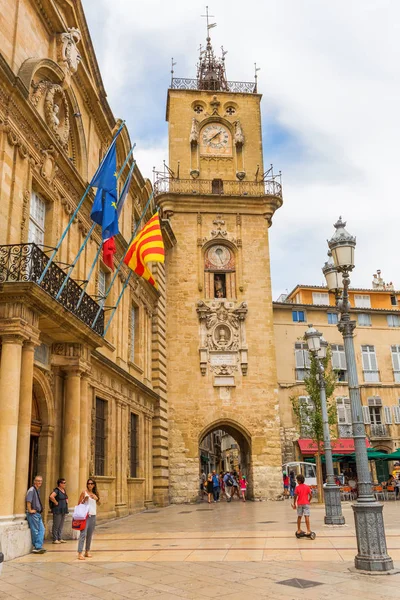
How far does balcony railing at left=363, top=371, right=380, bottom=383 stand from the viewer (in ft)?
126

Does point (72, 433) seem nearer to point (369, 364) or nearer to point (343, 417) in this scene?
point (343, 417)

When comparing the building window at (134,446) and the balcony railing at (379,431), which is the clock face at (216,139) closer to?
the building window at (134,446)

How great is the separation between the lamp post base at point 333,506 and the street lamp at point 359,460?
588 cm

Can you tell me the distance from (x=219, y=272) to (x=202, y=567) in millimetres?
22394

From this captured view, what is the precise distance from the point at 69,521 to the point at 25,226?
23.5ft

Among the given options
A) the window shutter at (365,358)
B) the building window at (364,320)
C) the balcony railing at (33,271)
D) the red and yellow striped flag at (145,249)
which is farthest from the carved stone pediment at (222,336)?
the balcony railing at (33,271)

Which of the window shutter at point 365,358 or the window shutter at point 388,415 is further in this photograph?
the window shutter at point 365,358

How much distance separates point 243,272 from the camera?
30.8 meters

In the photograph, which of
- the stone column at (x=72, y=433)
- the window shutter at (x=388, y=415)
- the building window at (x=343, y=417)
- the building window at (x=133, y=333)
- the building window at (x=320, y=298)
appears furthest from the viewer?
the building window at (x=320, y=298)

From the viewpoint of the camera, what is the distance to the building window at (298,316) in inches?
1502

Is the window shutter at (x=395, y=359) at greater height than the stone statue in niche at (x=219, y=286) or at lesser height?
lesser

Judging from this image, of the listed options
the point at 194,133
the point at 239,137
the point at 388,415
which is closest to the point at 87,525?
the point at 194,133

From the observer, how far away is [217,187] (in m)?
32.8

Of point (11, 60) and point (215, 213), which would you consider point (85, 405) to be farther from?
point (215, 213)
